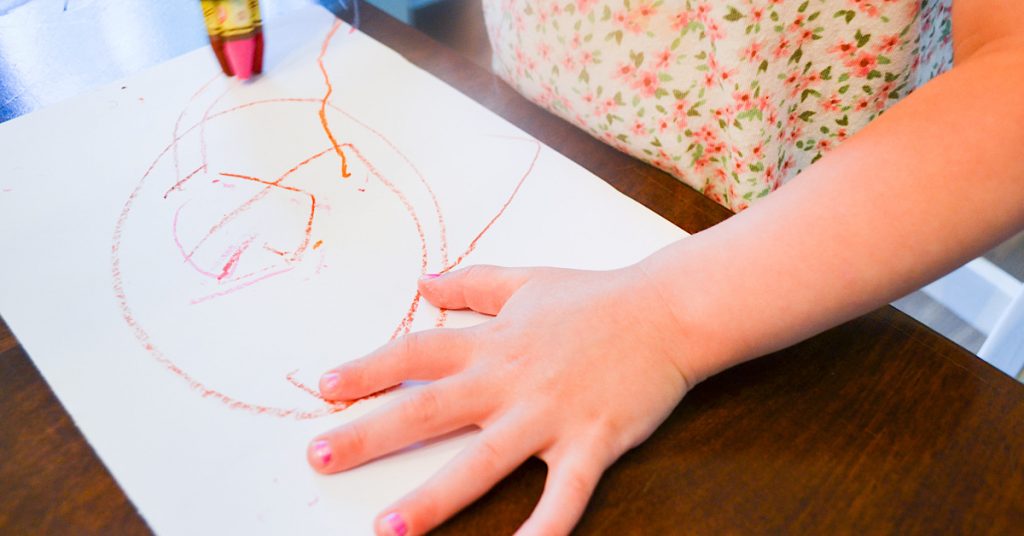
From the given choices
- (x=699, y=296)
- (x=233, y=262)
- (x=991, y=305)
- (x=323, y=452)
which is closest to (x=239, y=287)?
(x=233, y=262)

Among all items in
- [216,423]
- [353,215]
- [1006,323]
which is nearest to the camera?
[216,423]

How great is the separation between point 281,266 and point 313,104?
0.52ft

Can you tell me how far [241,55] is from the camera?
0.55 meters

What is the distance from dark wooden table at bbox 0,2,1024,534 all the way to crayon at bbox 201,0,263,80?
0.81 ft

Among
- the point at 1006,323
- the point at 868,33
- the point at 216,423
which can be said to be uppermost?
the point at 868,33

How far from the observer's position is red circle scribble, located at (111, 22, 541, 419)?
383mm

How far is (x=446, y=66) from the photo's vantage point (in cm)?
58

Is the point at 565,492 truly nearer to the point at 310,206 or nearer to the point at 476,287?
the point at 476,287

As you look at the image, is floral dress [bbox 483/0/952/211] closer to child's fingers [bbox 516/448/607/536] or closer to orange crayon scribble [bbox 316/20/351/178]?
orange crayon scribble [bbox 316/20/351/178]

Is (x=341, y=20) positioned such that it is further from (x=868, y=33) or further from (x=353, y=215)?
(x=868, y=33)

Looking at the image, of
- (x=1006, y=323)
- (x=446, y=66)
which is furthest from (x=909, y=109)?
(x=1006, y=323)

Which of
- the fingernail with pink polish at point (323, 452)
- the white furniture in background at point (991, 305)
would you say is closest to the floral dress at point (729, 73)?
the fingernail with pink polish at point (323, 452)

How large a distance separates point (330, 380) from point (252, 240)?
0.13 meters

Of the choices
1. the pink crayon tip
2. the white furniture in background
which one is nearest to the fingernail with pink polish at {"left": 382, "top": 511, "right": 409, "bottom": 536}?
the pink crayon tip
